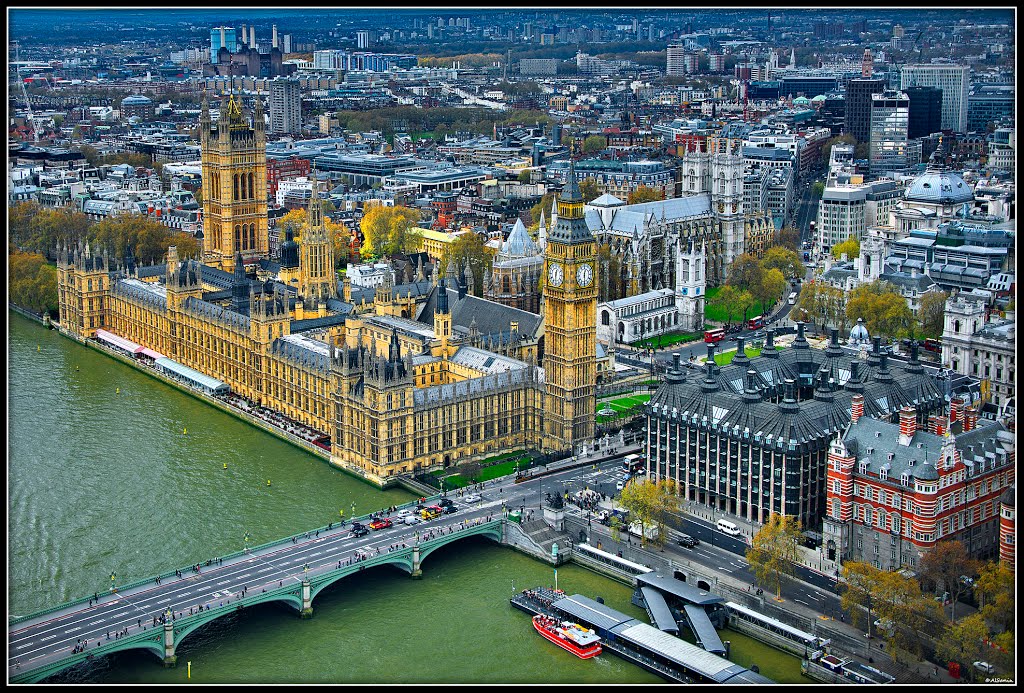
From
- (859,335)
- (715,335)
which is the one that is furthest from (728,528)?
(715,335)

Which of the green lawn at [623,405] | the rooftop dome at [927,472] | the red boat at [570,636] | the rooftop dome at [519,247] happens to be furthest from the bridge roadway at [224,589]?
the rooftop dome at [519,247]

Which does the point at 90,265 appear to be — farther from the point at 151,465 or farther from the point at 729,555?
the point at 729,555

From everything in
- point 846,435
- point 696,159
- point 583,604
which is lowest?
point 583,604

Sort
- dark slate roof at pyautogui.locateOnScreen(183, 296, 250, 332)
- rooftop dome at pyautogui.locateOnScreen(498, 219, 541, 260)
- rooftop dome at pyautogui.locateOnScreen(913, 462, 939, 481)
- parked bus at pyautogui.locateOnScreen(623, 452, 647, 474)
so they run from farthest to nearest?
rooftop dome at pyautogui.locateOnScreen(498, 219, 541, 260) < dark slate roof at pyautogui.locateOnScreen(183, 296, 250, 332) < parked bus at pyautogui.locateOnScreen(623, 452, 647, 474) < rooftop dome at pyautogui.locateOnScreen(913, 462, 939, 481)

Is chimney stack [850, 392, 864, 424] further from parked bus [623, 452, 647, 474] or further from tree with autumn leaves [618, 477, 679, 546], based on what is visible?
parked bus [623, 452, 647, 474]

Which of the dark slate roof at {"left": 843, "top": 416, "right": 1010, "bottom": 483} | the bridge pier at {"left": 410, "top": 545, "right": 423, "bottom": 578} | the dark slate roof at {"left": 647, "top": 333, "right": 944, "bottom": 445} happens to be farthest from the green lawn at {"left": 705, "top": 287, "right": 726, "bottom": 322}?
the bridge pier at {"left": 410, "top": 545, "right": 423, "bottom": 578}

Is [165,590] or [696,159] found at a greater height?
[696,159]

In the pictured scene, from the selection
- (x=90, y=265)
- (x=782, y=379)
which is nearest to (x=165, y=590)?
(x=782, y=379)
